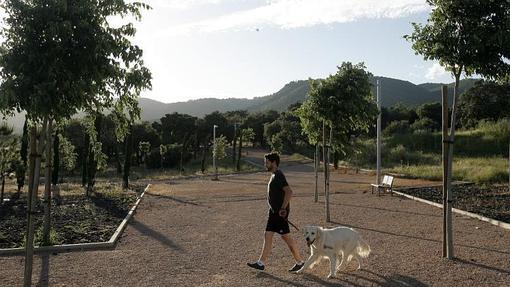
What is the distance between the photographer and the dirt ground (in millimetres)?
7637

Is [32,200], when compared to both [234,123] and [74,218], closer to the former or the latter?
[74,218]

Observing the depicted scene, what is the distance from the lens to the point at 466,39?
8.53 metres

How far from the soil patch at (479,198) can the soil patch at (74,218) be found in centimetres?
966

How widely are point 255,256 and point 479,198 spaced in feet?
34.5

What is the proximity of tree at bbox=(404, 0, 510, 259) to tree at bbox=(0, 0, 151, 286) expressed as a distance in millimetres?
5247

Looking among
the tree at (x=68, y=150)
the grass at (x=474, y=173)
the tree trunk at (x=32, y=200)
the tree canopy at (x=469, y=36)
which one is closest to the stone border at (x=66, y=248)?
the tree trunk at (x=32, y=200)

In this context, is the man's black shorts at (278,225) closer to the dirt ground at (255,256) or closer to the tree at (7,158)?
the dirt ground at (255,256)

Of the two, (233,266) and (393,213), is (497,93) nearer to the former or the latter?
(393,213)

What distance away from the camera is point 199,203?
62.6 ft

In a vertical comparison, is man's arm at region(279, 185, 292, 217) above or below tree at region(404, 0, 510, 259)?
below

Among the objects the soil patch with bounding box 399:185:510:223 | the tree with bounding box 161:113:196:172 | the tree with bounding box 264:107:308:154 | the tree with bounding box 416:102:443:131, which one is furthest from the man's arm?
the tree with bounding box 416:102:443:131

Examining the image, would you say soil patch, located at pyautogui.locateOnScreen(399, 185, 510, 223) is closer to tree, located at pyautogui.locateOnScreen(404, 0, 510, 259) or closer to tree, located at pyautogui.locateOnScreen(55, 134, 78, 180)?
tree, located at pyautogui.locateOnScreen(404, 0, 510, 259)

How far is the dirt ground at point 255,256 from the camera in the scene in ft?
25.1

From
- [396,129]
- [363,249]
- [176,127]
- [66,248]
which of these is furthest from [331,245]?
[176,127]
